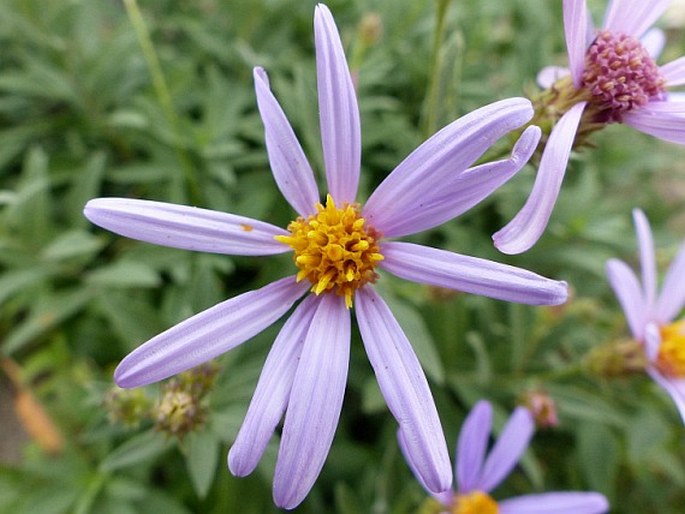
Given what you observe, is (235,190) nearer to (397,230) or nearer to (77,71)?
(77,71)

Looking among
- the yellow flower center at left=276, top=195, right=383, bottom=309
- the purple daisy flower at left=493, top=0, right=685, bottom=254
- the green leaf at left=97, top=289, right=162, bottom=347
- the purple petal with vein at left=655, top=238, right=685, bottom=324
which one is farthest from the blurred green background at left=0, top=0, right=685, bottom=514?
the yellow flower center at left=276, top=195, right=383, bottom=309

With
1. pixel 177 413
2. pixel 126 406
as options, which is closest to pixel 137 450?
pixel 126 406

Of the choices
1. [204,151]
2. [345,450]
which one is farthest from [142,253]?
[345,450]

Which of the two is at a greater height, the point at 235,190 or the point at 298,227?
the point at 235,190

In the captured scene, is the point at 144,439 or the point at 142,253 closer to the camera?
the point at 144,439

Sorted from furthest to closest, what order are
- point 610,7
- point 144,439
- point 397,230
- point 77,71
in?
point 77,71 < point 144,439 < point 610,7 < point 397,230

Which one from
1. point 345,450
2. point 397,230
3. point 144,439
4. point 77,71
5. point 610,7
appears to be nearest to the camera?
point 397,230

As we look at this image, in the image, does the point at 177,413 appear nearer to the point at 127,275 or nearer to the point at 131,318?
the point at 131,318

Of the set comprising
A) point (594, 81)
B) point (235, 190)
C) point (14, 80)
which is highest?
point (14, 80)

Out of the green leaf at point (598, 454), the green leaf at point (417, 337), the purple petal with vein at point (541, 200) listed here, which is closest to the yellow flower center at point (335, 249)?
the purple petal with vein at point (541, 200)
